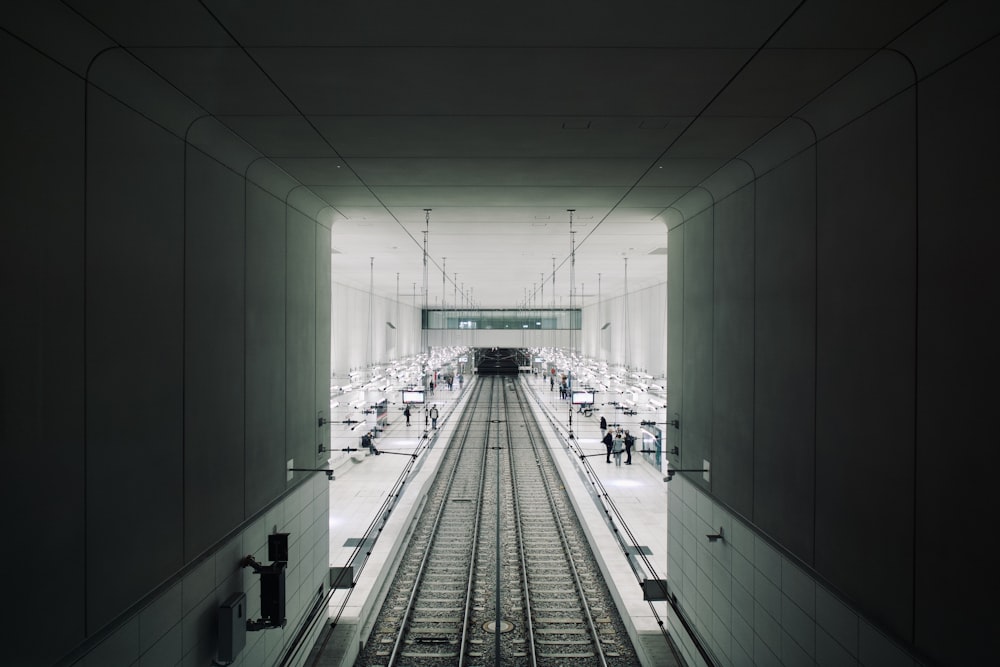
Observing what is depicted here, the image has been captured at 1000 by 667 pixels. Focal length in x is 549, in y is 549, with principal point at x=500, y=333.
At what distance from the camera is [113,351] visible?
3127mm

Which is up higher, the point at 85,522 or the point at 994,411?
the point at 994,411

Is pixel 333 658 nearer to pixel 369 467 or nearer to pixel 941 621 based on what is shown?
pixel 941 621

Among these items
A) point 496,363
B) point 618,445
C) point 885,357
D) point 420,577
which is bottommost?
point 420,577

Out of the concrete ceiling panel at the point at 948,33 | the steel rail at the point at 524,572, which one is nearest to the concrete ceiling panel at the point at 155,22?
the concrete ceiling panel at the point at 948,33

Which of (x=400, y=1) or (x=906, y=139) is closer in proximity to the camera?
(x=400, y=1)

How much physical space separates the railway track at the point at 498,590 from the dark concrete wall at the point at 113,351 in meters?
2.50

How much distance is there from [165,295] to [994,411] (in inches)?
180

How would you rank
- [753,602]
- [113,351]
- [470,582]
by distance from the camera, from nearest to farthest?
1. [113,351]
2. [753,602]
3. [470,582]

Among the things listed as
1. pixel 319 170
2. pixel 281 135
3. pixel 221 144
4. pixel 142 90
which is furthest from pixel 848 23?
pixel 319 170

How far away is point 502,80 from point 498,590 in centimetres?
388

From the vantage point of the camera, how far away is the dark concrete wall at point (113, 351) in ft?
8.25

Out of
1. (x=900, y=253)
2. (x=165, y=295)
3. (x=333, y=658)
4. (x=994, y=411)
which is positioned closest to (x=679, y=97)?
(x=900, y=253)

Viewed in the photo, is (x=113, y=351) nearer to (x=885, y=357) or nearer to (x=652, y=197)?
(x=885, y=357)

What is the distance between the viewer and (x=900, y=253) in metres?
3.00
